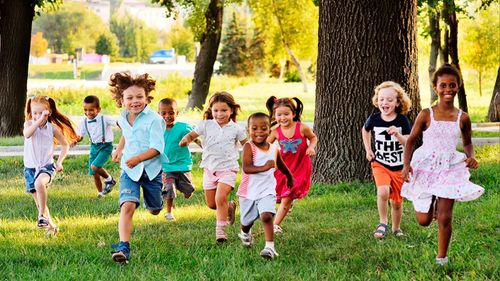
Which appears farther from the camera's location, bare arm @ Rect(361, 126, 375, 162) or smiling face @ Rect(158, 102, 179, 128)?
smiling face @ Rect(158, 102, 179, 128)

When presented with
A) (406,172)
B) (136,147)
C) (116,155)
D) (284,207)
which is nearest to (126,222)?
(136,147)

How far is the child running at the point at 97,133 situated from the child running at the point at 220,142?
330 centimetres

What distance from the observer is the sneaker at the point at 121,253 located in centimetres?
703

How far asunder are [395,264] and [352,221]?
2.16 m

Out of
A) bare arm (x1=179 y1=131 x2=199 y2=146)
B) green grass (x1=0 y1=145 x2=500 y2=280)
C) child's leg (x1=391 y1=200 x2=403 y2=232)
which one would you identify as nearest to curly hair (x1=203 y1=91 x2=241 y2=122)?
bare arm (x1=179 y1=131 x2=199 y2=146)

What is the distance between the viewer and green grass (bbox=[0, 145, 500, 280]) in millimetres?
6684

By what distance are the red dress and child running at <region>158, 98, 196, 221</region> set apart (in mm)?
1376

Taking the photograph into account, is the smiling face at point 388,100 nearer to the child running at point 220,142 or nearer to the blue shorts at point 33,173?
the child running at point 220,142

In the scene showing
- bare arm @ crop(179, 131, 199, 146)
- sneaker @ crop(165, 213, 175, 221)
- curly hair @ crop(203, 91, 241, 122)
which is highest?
curly hair @ crop(203, 91, 241, 122)

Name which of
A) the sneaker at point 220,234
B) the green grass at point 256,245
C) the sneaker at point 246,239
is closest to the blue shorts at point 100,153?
the green grass at point 256,245

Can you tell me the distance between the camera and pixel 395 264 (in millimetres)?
6875

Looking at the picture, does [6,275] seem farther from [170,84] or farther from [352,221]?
[170,84]

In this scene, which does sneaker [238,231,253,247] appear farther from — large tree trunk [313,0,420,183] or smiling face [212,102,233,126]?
large tree trunk [313,0,420,183]

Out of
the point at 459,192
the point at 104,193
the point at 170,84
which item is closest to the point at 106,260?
the point at 459,192
